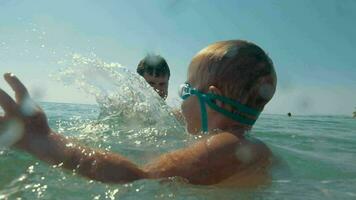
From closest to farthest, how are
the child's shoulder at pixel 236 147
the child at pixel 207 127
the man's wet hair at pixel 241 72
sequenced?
the child at pixel 207 127, the child's shoulder at pixel 236 147, the man's wet hair at pixel 241 72

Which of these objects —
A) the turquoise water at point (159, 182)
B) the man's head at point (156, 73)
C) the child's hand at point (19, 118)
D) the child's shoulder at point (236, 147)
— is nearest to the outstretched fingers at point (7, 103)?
the child's hand at point (19, 118)

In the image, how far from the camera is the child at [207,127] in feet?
9.22

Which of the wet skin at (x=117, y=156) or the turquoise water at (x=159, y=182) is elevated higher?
the wet skin at (x=117, y=156)

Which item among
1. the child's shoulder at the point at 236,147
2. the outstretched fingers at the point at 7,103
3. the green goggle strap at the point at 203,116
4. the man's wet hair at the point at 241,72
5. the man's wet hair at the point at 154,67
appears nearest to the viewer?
the outstretched fingers at the point at 7,103

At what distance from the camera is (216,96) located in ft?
11.6

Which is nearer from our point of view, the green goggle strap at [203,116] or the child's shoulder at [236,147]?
the child's shoulder at [236,147]

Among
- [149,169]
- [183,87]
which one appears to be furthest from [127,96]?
[149,169]

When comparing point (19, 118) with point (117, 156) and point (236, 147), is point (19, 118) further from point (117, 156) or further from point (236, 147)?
point (236, 147)

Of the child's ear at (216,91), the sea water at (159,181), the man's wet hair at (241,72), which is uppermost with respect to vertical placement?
the man's wet hair at (241,72)

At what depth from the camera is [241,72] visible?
3424 millimetres

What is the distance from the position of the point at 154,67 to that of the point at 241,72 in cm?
544

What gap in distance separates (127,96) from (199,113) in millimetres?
4174

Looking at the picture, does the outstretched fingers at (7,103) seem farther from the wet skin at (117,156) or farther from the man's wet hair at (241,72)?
the man's wet hair at (241,72)

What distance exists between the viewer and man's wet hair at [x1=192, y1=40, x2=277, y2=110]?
3.44m
